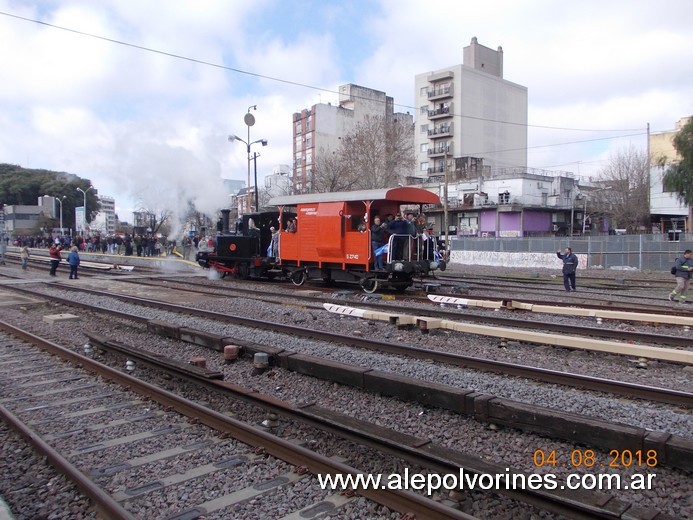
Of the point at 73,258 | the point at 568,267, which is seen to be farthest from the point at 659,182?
the point at 73,258

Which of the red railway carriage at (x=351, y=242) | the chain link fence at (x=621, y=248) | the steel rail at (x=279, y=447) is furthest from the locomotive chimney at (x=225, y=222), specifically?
the chain link fence at (x=621, y=248)

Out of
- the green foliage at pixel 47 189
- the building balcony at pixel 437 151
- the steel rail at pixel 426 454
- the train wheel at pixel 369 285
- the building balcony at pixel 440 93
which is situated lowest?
the steel rail at pixel 426 454

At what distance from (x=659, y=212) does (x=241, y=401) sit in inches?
1768

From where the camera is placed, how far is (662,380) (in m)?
6.82

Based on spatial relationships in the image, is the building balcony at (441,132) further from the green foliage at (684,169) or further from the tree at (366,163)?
the green foliage at (684,169)

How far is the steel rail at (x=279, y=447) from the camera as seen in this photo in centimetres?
363

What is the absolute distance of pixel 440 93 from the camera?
2768 inches

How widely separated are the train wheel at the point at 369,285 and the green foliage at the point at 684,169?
26.6m

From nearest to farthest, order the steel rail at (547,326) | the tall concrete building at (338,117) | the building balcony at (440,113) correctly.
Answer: the steel rail at (547,326)
the building balcony at (440,113)
the tall concrete building at (338,117)

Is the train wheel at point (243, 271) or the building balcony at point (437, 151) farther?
the building balcony at point (437, 151)

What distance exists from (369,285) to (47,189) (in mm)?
85063

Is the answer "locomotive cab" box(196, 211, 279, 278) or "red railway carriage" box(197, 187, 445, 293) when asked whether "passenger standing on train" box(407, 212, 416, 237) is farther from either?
"locomotive cab" box(196, 211, 279, 278)

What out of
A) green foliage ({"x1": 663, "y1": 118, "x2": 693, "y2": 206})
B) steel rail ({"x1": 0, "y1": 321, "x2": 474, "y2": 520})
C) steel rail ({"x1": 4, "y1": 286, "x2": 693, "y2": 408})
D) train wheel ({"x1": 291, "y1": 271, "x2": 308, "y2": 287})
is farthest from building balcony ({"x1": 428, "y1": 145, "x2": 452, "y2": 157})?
steel rail ({"x1": 0, "y1": 321, "x2": 474, "y2": 520})

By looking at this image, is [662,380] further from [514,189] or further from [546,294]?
[514,189]
